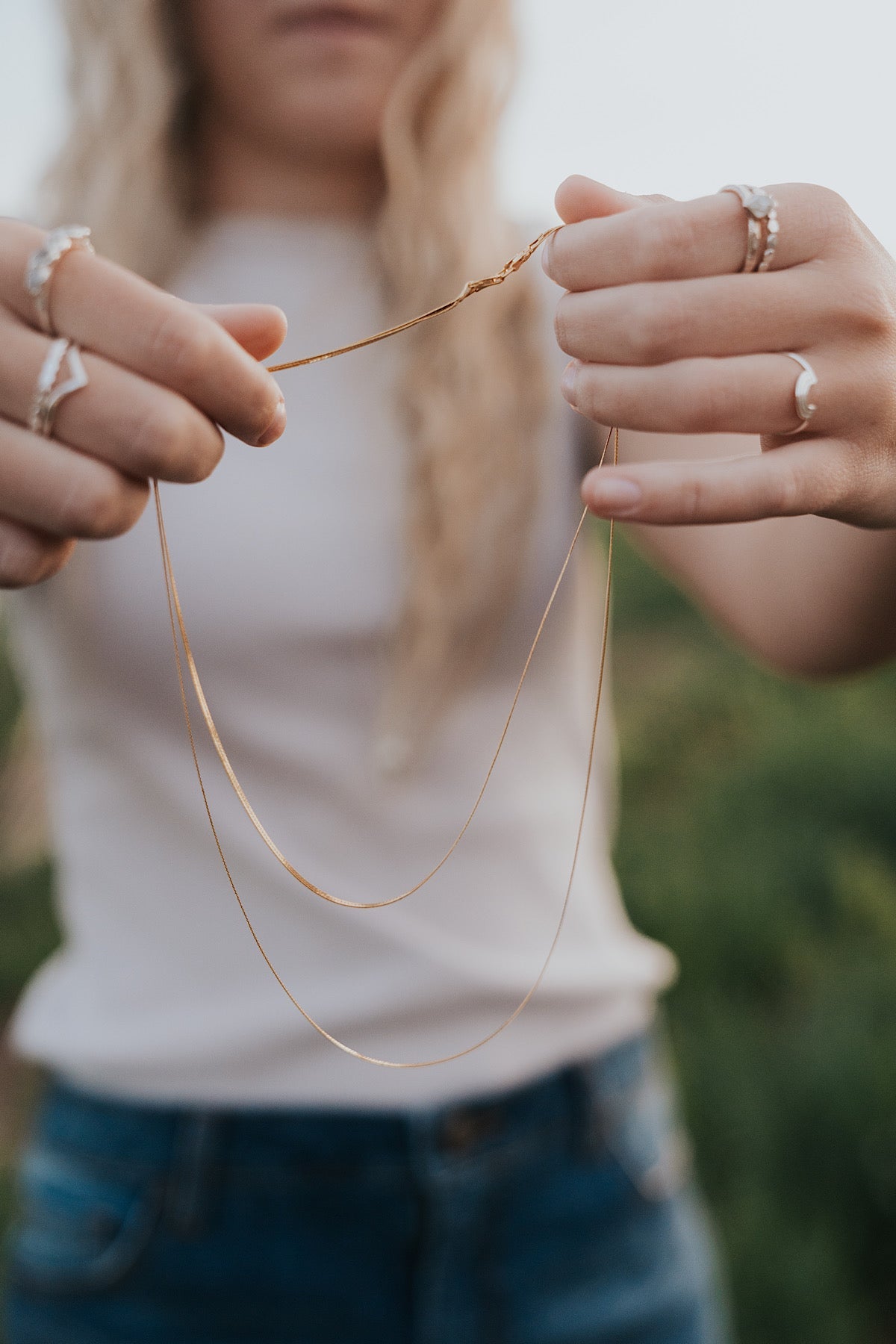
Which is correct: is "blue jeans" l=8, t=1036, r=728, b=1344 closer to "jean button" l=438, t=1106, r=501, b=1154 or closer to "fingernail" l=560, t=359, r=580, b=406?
"jean button" l=438, t=1106, r=501, b=1154

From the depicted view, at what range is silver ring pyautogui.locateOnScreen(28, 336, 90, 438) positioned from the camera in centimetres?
69

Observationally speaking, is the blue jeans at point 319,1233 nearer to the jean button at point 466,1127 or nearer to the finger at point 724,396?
the jean button at point 466,1127

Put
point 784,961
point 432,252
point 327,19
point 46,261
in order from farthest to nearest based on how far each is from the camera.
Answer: point 784,961 → point 432,252 → point 327,19 → point 46,261

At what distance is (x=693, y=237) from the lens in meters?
0.69

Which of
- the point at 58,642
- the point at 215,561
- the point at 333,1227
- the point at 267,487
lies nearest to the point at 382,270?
the point at 267,487

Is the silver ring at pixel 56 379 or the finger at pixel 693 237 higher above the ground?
the finger at pixel 693 237

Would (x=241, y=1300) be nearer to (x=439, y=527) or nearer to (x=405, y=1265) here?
(x=405, y=1265)

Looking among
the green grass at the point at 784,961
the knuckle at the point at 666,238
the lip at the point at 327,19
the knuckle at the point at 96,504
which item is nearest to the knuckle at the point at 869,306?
the knuckle at the point at 666,238

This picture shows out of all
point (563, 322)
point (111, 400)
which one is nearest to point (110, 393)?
point (111, 400)

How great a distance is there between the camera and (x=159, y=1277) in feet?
3.97

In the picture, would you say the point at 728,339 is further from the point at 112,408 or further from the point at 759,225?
the point at 112,408

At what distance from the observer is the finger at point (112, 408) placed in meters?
0.70

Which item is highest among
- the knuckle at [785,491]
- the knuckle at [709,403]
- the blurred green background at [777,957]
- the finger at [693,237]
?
the finger at [693,237]

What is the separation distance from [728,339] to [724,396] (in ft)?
0.13
